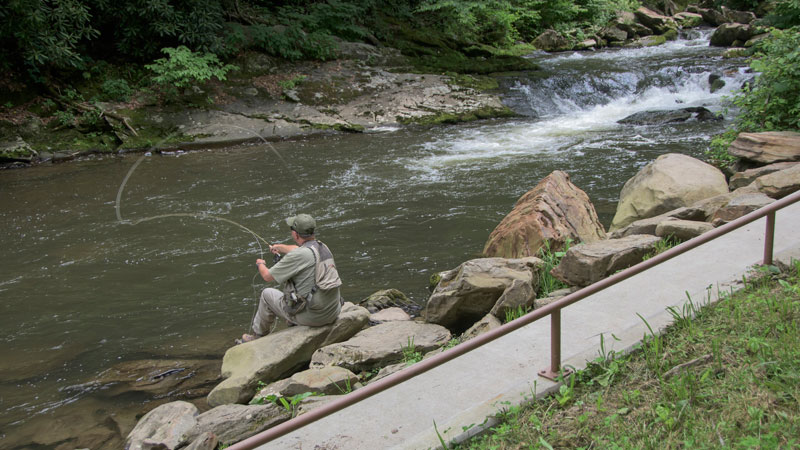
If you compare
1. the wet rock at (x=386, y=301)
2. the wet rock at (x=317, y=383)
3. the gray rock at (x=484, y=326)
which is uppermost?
the gray rock at (x=484, y=326)

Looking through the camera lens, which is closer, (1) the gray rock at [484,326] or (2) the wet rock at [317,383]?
(2) the wet rock at [317,383]

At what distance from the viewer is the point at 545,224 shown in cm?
716

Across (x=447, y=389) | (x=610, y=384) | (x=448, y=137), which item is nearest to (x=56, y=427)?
(x=447, y=389)

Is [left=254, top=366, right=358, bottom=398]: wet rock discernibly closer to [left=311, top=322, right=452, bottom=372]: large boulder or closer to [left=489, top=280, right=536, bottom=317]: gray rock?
[left=311, top=322, right=452, bottom=372]: large boulder

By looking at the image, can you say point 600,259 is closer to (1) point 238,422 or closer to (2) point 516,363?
(2) point 516,363

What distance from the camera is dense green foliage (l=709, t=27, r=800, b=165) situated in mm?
8469

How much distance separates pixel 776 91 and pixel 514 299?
19.8ft

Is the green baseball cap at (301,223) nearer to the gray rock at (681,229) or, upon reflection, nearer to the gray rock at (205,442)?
the gray rock at (205,442)

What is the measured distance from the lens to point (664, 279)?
4812 mm

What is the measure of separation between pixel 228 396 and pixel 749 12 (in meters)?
32.3

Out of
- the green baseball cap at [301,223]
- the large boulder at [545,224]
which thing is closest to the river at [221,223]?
the large boulder at [545,224]

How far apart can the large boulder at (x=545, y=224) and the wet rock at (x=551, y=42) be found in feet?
75.4

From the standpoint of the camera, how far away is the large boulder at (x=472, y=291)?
18.6 ft

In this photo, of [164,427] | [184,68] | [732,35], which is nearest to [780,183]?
[164,427]
